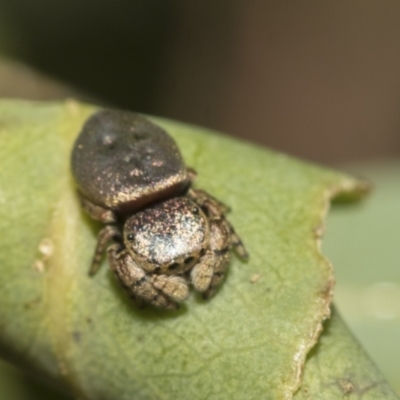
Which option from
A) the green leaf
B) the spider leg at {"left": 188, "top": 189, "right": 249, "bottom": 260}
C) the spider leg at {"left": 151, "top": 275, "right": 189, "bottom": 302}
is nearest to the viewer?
the green leaf

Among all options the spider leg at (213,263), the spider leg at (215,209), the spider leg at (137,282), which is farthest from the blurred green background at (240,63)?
the spider leg at (137,282)

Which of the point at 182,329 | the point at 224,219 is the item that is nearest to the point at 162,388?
the point at 182,329

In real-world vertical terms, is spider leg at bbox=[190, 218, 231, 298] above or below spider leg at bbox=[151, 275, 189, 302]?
above

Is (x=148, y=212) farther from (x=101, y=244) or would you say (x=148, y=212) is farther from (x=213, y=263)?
(x=213, y=263)

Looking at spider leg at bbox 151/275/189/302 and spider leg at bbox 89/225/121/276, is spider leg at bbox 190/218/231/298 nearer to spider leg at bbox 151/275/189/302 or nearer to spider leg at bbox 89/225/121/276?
spider leg at bbox 151/275/189/302

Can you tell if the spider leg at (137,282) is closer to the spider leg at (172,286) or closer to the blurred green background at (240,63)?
the spider leg at (172,286)

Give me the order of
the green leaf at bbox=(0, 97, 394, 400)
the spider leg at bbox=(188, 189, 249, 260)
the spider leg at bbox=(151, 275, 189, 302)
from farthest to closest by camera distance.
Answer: the spider leg at bbox=(188, 189, 249, 260) → the spider leg at bbox=(151, 275, 189, 302) → the green leaf at bbox=(0, 97, 394, 400)

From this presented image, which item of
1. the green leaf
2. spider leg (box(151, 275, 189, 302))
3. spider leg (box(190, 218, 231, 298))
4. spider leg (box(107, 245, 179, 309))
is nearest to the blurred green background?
the green leaf

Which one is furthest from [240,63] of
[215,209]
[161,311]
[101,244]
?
[161,311]
